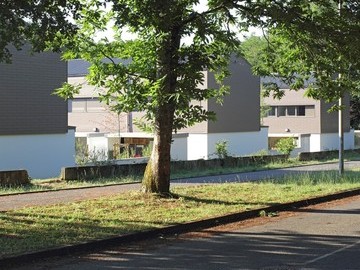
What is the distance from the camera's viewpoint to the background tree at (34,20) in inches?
331

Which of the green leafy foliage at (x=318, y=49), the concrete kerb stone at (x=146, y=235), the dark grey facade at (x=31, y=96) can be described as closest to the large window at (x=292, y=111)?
the dark grey facade at (x=31, y=96)

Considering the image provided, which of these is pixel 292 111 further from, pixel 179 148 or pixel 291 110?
pixel 179 148

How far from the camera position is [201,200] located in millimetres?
13648

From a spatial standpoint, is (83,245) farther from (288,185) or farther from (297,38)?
(288,185)

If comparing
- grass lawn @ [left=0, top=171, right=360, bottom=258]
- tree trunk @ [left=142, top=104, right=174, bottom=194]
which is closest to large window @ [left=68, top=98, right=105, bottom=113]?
grass lawn @ [left=0, top=171, right=360, bottom=258]

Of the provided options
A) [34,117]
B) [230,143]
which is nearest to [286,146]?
[230,143]

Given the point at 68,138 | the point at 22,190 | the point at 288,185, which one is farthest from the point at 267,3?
the point at 68,138

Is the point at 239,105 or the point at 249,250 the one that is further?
the point at 239,105

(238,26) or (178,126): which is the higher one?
(238,26)

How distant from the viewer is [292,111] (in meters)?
53.4

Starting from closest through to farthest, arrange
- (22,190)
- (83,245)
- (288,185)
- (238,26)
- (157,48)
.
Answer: (83,245), (157,48), (238,26), (22,190), (288,185)

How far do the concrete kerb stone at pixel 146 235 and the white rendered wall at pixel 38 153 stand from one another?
15367mm

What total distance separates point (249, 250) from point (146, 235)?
1943 millimetres

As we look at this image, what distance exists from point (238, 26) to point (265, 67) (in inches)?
98.4
